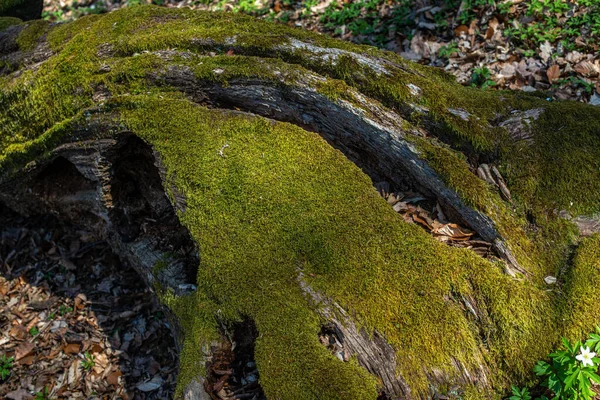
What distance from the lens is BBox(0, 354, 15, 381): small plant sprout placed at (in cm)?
425

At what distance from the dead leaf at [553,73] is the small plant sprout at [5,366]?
5940mm

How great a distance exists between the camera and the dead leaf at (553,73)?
4809 mm

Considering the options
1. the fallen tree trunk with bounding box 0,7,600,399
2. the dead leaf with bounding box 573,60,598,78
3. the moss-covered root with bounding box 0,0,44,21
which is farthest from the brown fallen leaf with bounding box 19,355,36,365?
the dead leaf with bounding box 573,60,598,78

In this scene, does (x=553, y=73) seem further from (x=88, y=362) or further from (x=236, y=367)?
(x=88, y=362)

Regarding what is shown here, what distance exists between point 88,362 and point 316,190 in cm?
283

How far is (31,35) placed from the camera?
4.36 meters

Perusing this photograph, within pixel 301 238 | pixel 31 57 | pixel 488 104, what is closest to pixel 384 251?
pixel 301 238

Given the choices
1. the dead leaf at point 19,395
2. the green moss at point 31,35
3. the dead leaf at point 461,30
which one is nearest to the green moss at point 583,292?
the dead leaf at point 461,30

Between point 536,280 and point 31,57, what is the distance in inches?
174

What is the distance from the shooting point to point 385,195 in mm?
3283

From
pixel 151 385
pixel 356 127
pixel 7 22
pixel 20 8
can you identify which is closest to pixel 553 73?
pixel 356 127

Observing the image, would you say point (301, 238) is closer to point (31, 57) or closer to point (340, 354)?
point (340, 354)

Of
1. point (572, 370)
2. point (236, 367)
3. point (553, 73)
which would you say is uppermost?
point (553, 73)

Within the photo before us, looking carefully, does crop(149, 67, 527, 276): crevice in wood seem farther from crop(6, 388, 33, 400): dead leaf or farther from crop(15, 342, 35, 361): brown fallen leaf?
crop(6, 388, 33, 400): dead leaf
